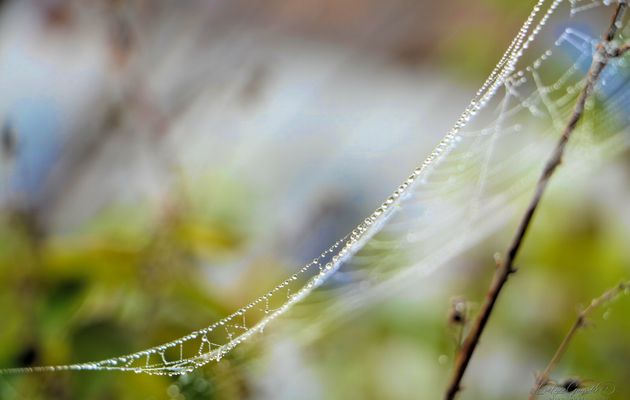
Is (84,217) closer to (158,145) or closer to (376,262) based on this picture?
(158,145)

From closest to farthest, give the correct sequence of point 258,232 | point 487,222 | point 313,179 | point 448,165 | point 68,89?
point 448,165 → point 487,222 → point 258,232 → point 313,179 → point 68,89

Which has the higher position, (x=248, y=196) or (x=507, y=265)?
(x=248, y=196)

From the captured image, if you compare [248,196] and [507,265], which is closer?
[507,265]

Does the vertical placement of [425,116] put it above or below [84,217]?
above

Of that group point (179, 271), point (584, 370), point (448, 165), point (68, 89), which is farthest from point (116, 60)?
point (68, 89)

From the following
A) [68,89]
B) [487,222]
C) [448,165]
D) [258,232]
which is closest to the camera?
[448,165]

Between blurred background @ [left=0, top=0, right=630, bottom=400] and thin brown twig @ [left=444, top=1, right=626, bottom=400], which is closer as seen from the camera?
thin brown twig @ [left=444, top=1, right=626, bottom=400]

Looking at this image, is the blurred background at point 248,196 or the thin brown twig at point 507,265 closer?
the thin brown twig at point 507,265

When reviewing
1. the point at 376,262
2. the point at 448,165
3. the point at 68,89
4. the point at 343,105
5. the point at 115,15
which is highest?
the point at 68,89
